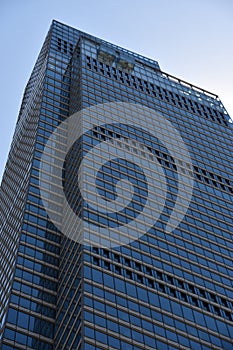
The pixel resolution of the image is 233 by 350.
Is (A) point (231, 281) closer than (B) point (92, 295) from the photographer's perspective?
No

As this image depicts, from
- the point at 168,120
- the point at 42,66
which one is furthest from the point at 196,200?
the point at 42,66

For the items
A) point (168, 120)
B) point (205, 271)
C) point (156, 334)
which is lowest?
point (156, 334)

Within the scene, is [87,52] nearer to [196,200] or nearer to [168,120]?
[168,120]

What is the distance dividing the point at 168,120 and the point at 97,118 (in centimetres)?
2009

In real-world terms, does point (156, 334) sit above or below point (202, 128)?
below

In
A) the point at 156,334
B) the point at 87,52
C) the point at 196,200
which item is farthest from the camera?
the point at 87,52

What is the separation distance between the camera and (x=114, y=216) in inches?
3565

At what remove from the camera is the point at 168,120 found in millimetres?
128375

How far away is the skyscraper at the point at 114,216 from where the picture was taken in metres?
77.4

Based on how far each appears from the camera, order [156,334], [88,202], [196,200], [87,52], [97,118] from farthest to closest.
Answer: [87,52] < [97,118] < [196,200] < [88,202] < [156,334]

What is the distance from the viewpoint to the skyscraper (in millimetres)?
77375

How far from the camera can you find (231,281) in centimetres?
9200

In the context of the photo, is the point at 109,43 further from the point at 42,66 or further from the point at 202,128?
the point at 202,128

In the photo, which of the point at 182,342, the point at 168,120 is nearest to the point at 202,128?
the point at 168,120
